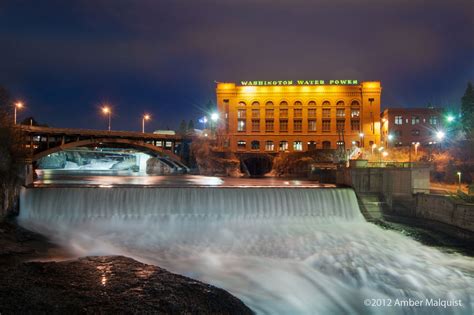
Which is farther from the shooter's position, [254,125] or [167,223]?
[254,125]

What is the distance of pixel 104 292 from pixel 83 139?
2106 inches

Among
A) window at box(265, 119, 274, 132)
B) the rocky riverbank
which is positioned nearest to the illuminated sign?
window at box(265, 119, 274, 132)

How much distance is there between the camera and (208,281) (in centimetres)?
1345

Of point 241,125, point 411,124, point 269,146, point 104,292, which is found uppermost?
point 411,124

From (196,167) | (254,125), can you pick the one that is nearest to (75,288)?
(196,167)

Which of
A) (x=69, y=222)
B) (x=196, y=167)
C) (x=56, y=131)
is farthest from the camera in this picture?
(x=196, y=167)

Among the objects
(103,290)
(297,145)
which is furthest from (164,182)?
(297,145)

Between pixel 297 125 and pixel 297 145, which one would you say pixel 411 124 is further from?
pixel 297 145

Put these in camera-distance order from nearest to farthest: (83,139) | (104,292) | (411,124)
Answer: (104,292) < (83,139) < (411,124)

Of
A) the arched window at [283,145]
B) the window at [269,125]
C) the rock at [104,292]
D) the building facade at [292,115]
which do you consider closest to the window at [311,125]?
the building facade at [292,115]

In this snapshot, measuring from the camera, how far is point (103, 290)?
378 inches

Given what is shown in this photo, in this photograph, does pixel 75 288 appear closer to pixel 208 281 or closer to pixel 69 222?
pixel 208 281

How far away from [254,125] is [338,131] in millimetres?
19017

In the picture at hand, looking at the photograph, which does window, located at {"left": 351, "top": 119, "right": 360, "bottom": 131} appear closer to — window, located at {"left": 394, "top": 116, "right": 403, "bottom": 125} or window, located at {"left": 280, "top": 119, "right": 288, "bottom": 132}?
window, located at {"left": 394, "top": 116, "right": 403, "bottom": 125}
